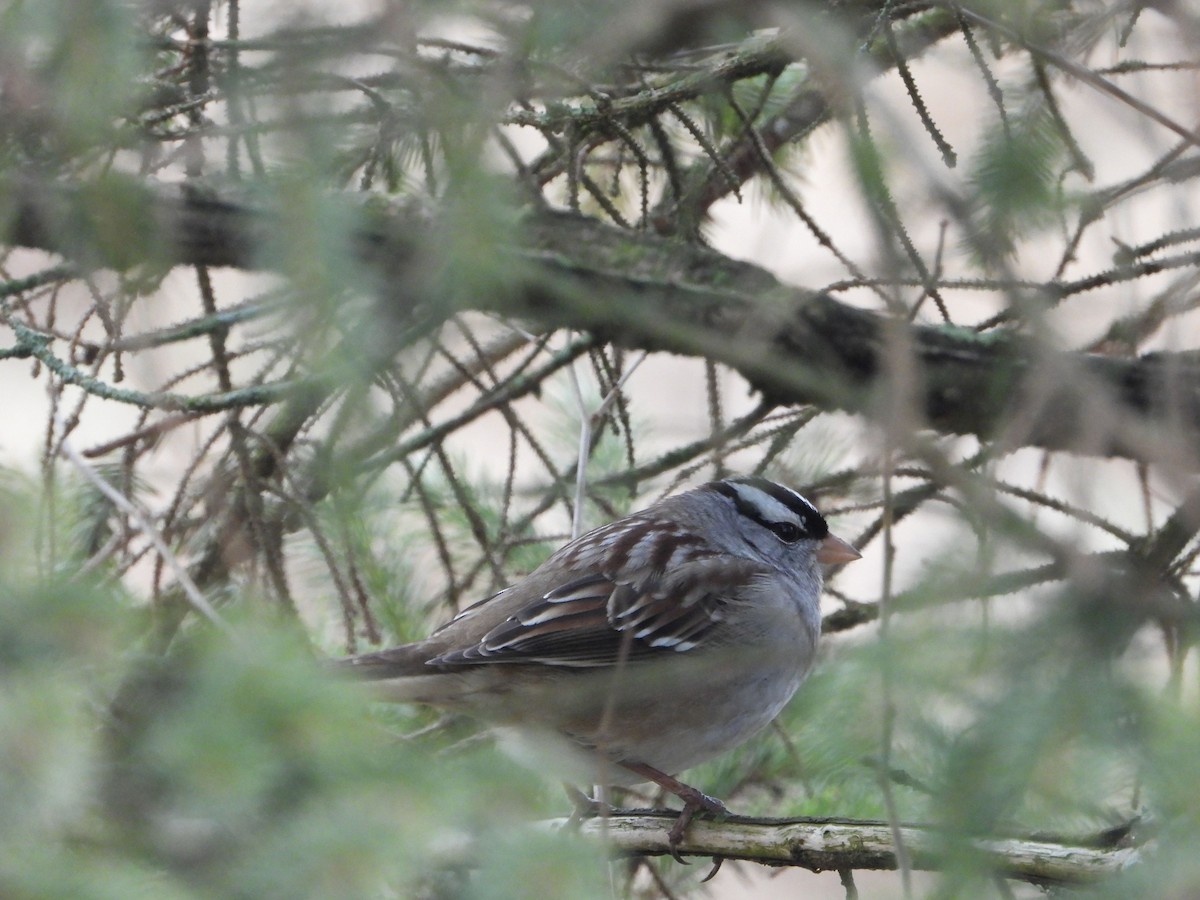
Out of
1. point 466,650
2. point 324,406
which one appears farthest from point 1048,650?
point 466,650

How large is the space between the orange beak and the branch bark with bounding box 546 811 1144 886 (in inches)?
33.2

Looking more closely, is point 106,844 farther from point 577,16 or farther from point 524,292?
point 577,16

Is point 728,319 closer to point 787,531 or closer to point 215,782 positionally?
point 215,782

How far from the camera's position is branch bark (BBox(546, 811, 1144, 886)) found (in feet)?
6.07

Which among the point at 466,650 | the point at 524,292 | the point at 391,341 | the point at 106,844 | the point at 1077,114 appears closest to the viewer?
the point at 106,844

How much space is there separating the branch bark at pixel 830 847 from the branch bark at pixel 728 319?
1.84 feet

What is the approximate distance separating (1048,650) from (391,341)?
787 mm

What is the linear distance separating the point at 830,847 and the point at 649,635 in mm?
875

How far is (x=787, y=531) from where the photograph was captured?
328 centimetres

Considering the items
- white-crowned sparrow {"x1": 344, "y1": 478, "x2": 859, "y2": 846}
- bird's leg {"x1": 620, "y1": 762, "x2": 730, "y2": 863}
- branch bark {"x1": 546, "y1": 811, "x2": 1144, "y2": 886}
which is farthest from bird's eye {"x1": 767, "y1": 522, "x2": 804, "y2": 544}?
branch bark {"x1": 546, "y1": 811, "x2": 1144, "y2": 886}

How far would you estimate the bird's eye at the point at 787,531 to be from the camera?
10.7ft

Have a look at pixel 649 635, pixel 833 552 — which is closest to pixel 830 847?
pixel 649 635

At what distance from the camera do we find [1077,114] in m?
2.17

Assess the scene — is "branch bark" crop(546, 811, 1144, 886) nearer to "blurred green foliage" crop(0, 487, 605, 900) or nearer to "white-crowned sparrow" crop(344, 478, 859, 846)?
"white-crowned sparrow" crop(344, 478, 859, 846)
